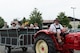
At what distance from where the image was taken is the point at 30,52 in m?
15.4

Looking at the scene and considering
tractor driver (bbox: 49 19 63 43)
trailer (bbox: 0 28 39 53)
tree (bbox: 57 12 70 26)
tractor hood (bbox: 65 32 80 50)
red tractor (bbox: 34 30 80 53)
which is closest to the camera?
tractor hood (bbox: 65 32 80 50)

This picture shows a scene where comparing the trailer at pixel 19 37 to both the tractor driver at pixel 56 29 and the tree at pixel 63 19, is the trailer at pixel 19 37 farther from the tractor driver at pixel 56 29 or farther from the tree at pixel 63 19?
the tree at pixel 63 19

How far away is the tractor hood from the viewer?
11156mm

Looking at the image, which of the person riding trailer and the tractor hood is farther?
the person riding trailer

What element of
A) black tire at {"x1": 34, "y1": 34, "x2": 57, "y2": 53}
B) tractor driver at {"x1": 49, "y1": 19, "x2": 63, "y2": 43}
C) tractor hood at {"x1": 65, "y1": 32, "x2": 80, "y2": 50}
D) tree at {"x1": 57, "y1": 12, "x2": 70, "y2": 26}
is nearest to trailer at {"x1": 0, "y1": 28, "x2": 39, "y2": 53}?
black tire at {"x1": 34, "y1": 34, "x2": 57, "y2": 53}

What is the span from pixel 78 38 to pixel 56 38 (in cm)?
91

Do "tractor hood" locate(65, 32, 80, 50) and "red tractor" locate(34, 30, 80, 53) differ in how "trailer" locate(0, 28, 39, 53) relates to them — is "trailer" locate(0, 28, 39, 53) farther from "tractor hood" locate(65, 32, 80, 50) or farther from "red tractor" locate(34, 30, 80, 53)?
"tractor hood" locate(65, 32, 80, 50)

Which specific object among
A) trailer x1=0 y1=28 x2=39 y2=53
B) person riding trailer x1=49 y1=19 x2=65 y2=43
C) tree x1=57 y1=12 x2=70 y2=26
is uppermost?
person riding trailer x1=49 y1=19 x2=65 y2=43

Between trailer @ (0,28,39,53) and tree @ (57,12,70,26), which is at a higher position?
trailer @ (0,28,39,53)

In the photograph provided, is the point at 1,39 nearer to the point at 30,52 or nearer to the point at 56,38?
the point at 30,52

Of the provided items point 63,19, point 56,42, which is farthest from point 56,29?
point 63,19

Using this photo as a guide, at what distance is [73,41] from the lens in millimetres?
11367

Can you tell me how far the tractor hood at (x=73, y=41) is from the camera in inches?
439

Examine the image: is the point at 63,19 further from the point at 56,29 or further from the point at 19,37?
the point at 56,29
